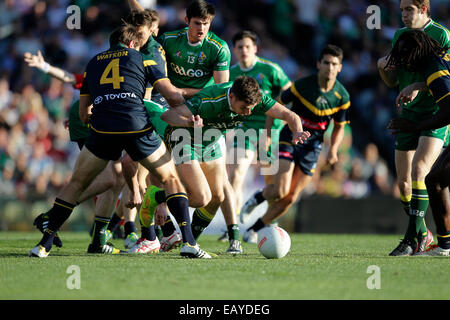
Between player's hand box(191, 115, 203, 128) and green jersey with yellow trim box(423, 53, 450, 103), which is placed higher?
green jersey with yellow trim box(423, 53, 450, 103)

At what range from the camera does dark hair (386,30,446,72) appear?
23.6 ft

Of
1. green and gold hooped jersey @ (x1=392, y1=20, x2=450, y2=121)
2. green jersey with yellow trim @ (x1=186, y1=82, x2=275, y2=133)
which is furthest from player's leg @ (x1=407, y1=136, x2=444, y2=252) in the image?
green jersey with yellow trim @ (x1=186, y1=82, x2=275, y2=133)

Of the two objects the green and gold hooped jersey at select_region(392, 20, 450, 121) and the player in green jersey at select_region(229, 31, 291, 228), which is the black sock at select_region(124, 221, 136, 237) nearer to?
the player in green jersey at select_region(229, 31, 291, 228)

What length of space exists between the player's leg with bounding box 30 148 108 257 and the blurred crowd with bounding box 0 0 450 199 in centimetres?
677

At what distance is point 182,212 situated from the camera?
705cm

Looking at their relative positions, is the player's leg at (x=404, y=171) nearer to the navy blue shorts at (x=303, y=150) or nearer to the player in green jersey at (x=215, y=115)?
the player in green jersey at (x=215, y=115)

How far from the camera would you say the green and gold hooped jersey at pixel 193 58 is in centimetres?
848

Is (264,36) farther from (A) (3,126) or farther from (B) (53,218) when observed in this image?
(B) (53,218)

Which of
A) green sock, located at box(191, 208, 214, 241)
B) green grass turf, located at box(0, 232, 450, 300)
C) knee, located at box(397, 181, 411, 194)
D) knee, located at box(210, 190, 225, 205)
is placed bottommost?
green grass turf, located at box(0, 232, 450, 300)

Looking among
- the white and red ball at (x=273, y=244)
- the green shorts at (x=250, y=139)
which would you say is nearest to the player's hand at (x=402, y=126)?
the white and red ball at (x=273, y=244)

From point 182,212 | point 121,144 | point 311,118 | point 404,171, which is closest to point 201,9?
point 121,144
